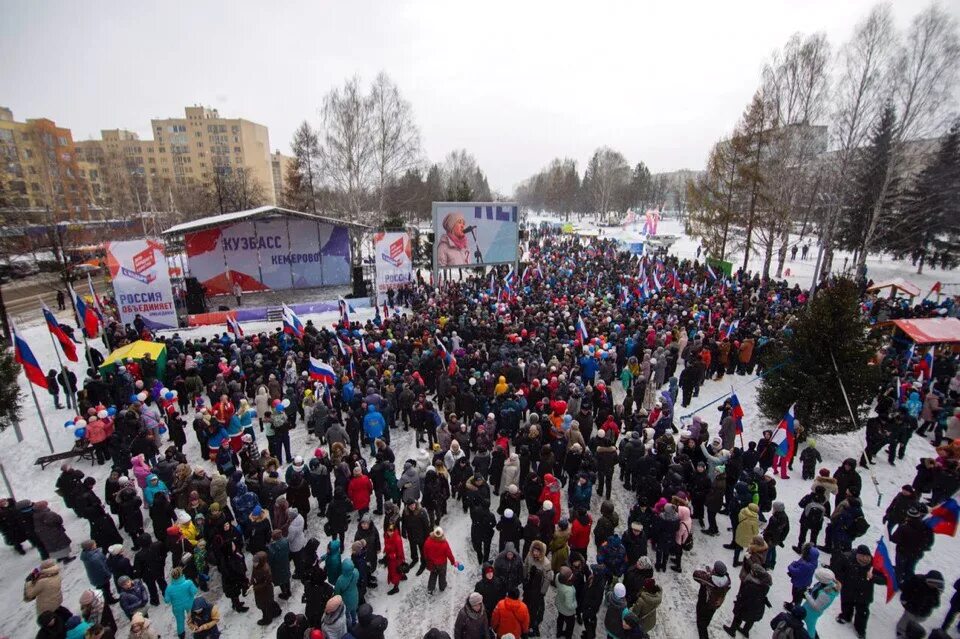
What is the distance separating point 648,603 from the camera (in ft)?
16.7

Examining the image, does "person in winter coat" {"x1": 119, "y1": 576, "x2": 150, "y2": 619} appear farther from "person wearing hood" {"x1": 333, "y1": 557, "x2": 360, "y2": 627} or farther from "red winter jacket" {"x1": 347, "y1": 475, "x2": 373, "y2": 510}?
"red winter jacket" {"x1": 347, "y1": 475, "x2": 373, "y2": 510}

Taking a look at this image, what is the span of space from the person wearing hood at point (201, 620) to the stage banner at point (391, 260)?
55.5 feet

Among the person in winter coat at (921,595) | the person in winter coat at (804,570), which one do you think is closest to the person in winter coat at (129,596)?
the person in winter coat at (804,570)

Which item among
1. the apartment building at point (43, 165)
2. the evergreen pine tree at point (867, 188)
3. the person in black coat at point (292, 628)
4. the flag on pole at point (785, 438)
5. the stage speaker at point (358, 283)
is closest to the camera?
the person in black coat at point (292, 628)

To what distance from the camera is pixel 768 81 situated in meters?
25.7

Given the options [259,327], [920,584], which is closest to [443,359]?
[920,584]

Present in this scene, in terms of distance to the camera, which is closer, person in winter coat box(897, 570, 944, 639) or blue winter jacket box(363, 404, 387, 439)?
person in winter coat box(897, 570, 944, 639)

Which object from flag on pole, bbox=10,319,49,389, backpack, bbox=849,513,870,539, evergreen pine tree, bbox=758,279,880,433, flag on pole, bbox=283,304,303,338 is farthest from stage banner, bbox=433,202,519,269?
backpack, bbox=849,513,870,539

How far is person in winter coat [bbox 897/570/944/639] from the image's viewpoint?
499cm

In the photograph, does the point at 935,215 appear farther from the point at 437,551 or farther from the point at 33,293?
the point at 33,293

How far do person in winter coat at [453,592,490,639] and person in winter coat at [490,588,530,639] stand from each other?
0.78 feet

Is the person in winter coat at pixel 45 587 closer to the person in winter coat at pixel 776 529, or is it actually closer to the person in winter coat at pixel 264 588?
the person in winter coat at pixel 264 588

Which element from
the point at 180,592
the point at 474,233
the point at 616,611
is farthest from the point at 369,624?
the point at 474,233

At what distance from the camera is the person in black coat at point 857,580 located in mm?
5465
